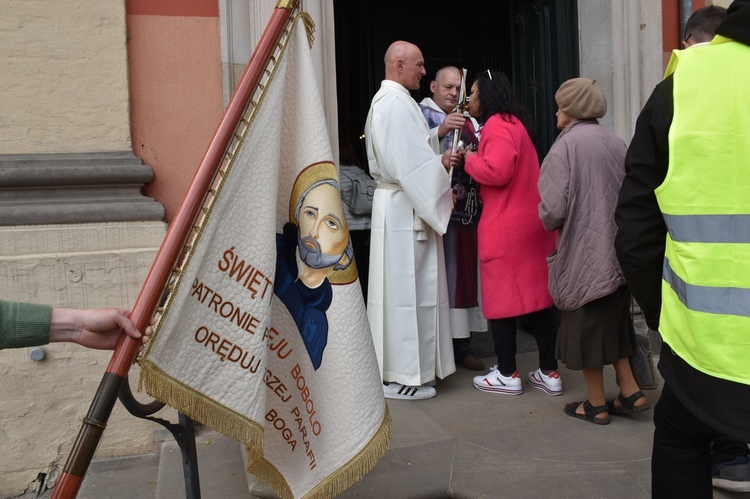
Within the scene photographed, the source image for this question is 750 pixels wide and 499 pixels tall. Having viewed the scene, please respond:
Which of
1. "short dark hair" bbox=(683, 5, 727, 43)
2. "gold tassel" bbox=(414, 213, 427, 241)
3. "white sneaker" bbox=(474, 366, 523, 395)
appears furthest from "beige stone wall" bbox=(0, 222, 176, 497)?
"short dark hair" bbox=(683, 5, 727, 43)

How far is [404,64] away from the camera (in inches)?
163

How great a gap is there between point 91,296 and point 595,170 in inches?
99.5

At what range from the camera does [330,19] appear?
405 centimetres

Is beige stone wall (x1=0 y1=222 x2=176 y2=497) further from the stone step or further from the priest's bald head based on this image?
the priest's bald head

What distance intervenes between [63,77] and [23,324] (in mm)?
2207

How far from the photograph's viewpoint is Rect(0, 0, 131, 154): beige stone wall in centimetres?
343

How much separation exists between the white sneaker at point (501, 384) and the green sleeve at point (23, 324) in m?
2.91

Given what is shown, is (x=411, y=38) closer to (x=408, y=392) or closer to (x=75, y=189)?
(x=408, y=392)

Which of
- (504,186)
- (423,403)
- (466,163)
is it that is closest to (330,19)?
(466,163)

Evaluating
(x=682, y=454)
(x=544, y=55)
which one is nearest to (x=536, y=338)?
(x=682, y=454)

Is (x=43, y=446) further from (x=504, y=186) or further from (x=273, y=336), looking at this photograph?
(x=504, y=186)

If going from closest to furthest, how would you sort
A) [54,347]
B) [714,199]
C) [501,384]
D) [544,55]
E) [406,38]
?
[714,199], [54,347], [501,384], [544,55], [406,38]

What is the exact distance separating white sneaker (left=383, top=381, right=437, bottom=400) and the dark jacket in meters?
1.99

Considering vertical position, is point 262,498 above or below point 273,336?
below
